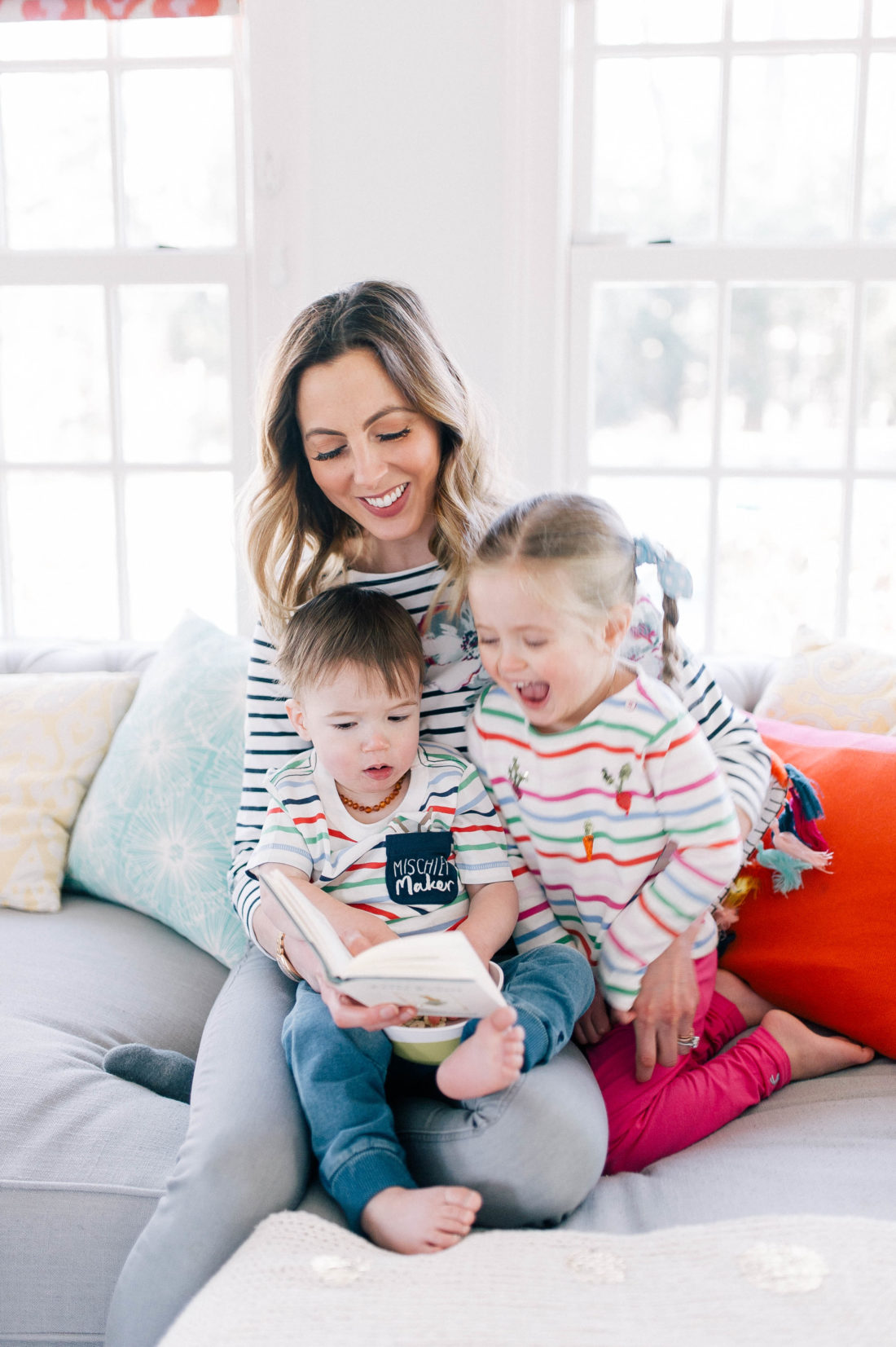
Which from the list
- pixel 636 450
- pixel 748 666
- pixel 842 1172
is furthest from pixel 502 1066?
pixel 636 450

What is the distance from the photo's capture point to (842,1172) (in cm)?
119

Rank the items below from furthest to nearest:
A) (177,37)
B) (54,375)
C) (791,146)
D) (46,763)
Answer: (54,375) < (177,37) < (791,146) < (46,763)

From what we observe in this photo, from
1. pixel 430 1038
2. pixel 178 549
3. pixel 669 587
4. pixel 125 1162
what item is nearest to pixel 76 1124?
pixel 125 1162

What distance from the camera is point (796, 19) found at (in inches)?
93.5

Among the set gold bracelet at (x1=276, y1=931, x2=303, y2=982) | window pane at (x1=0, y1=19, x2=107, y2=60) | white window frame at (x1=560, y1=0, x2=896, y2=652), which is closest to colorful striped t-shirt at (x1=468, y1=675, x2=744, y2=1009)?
gold bracelet at (x1=276, y1=931, x2=303, y2=982)

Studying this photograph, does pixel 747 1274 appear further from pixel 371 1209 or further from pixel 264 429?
pixel 264 429

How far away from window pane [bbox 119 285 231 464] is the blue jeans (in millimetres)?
1872

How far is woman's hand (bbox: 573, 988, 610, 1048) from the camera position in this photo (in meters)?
1.37

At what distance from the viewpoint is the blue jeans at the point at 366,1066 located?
1094mm

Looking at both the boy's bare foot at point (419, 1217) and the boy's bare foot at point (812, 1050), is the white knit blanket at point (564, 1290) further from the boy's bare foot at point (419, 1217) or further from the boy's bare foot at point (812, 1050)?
the boy's bare foot at point (812, 1050)

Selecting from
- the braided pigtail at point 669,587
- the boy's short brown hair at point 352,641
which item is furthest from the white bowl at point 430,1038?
the braided pigtail at point 669,587

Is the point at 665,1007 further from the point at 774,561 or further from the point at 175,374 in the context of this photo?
the point at 175,374

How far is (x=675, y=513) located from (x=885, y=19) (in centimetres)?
121

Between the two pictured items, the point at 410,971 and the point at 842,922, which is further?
the point at 842,922
